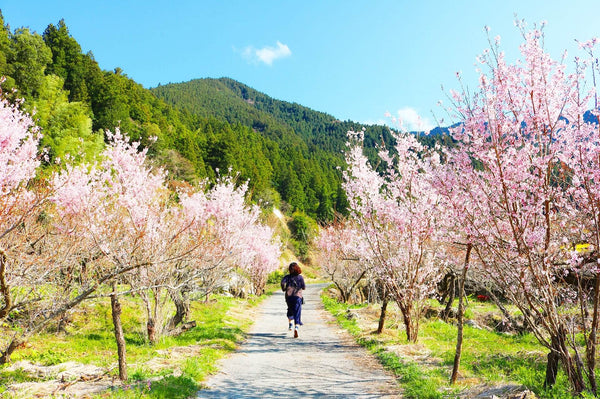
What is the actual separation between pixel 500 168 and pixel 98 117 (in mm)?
55711

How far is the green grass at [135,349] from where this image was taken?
5.86 meters

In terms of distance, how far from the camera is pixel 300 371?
7.18m

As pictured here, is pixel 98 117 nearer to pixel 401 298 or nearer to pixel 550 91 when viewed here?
pixel 401 298

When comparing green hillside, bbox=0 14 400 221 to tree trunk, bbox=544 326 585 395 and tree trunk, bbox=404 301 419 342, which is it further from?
tree trunk, bbox=544 326 585 395

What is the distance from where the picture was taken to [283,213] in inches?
2886

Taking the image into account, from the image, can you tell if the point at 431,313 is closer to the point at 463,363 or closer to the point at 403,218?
the point at 463,363

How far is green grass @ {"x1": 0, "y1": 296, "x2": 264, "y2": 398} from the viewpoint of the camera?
19.2ft

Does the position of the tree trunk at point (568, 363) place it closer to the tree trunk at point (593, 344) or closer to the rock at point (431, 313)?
the tree trunk at point (593, 344)

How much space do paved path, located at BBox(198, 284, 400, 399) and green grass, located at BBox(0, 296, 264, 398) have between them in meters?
0.37

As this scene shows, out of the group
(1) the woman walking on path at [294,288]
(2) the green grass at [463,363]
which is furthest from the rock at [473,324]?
(1) the woman walking on path at [294,288]

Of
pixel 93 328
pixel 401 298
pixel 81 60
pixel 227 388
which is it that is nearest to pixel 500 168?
pixel 227 388

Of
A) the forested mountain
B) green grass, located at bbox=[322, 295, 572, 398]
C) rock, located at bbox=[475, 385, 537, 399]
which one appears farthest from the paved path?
the forested mountain

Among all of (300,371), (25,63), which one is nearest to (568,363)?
(300,371)

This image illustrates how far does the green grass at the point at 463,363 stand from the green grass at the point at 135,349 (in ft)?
11.4
